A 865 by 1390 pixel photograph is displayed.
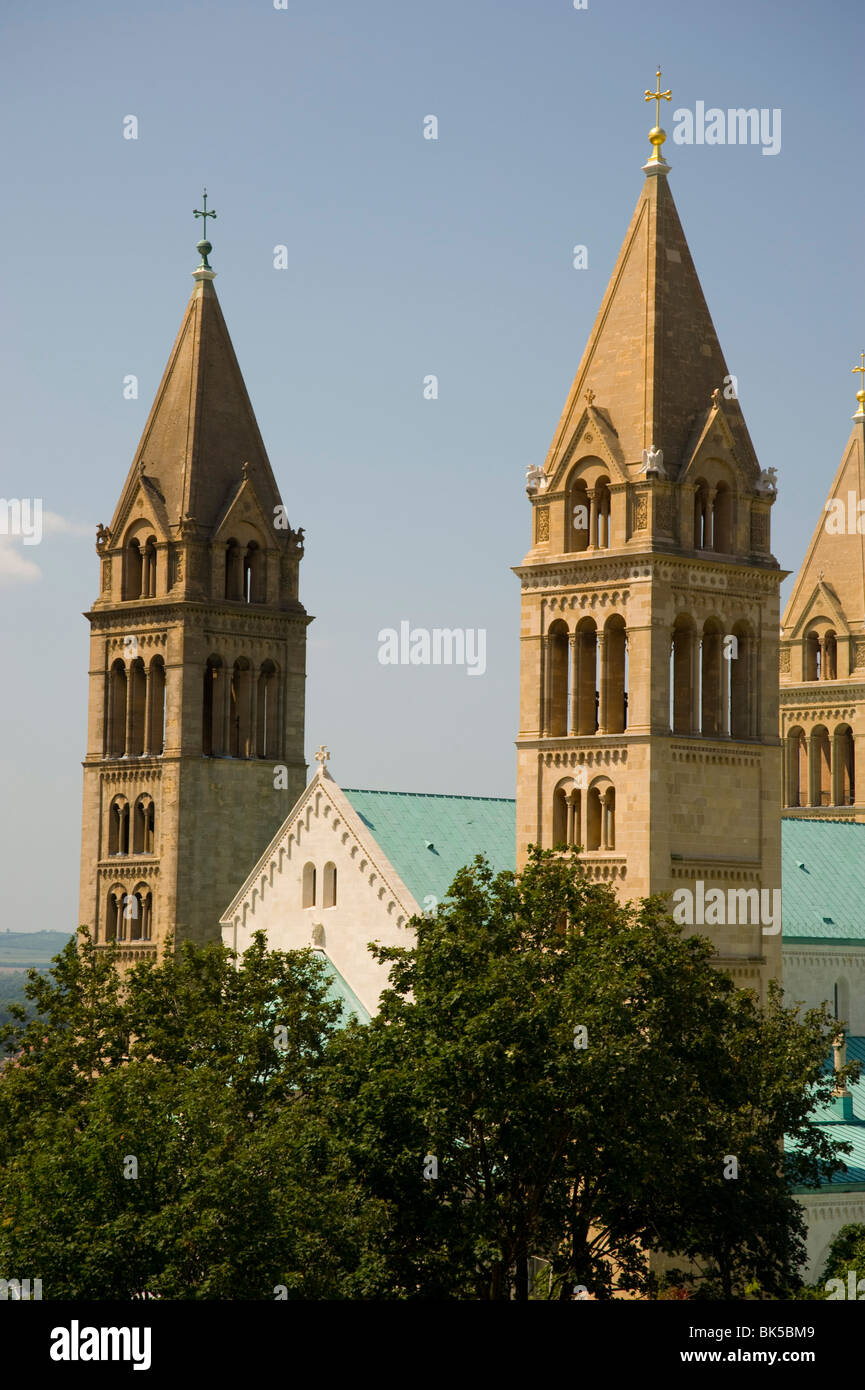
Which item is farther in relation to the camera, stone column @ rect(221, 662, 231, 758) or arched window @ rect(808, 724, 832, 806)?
arched window @ rect(808, 724, 832, 806)


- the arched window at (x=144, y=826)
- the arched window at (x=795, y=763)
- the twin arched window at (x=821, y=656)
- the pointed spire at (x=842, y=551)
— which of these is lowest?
the arched window at (x=144, y=826)

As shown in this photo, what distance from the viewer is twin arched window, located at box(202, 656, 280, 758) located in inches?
2916

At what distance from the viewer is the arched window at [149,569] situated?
245 ft

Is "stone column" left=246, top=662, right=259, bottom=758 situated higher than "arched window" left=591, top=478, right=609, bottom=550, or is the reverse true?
"arched window" left=591, top=478, right=609, bottom=550

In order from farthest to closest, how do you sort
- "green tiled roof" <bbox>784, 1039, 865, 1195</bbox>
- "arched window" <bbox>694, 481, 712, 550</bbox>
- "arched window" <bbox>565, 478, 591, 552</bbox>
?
"green tiled roof" <bbox>784, 1039, 865, 1195</bbox> → "arched window" <bbox>565, 478, 591, 552</bbox> → "arched window" <bbox>694, 481, 712, 550</bbox>

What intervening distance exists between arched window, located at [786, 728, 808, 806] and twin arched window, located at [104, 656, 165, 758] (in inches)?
1245

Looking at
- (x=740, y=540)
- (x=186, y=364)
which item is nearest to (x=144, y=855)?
(x=186, y=364)

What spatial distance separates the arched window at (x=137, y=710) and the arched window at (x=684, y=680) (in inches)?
1020

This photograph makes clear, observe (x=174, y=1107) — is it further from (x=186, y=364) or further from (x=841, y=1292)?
(x=186, y=364)

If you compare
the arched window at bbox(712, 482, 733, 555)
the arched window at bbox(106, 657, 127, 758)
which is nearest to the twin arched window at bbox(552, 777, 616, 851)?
the arched window at bbox(712, 482, 733, 555)

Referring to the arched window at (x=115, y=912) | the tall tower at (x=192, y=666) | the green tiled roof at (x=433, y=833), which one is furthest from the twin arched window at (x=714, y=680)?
the arched window at (x=115, y=912)

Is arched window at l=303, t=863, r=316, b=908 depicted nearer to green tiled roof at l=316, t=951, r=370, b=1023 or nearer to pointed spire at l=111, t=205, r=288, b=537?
green tiled roof at l=316, t=951, r=370, b=1023

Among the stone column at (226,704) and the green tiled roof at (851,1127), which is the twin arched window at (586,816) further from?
the stone column at (226,704)

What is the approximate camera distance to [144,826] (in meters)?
74.2
